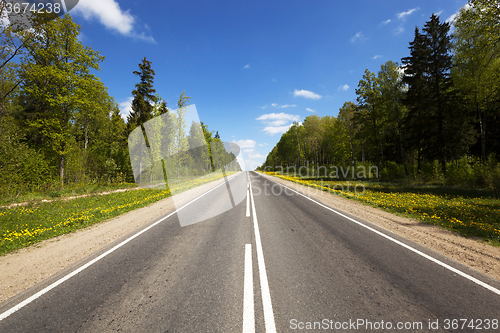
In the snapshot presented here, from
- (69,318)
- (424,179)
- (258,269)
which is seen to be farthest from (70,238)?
(424,179)

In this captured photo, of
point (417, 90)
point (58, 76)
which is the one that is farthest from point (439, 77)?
point (58, 76)

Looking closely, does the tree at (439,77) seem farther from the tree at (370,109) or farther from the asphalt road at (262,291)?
the asphalt road at (262,291)

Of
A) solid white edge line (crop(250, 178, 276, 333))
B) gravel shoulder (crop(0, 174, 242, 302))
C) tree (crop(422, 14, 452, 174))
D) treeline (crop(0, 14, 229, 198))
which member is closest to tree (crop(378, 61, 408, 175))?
tree (crop(422, 14, 452, 174))

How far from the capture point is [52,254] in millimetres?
5090

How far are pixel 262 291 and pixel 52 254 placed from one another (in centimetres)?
591

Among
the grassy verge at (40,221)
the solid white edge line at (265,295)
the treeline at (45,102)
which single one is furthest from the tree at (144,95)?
the solid white edge line at (265,295)

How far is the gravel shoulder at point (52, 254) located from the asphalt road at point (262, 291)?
1.51ft

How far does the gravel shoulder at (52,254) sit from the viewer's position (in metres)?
3.87

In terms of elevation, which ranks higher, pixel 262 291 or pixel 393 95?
pixel 393 95

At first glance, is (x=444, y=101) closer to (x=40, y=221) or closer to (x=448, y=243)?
(x=448, y=243)

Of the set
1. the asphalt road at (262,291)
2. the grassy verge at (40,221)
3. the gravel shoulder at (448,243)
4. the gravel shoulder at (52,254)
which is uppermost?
the grassy verge at (40,221)

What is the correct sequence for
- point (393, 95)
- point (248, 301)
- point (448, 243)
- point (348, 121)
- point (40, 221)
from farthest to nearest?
point (348, 121) < point (393, 95) < point (40, 221) < point (448, 243) < point (248, 301)

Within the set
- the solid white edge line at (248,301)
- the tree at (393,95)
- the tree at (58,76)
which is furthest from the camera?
the tree at (393,95)

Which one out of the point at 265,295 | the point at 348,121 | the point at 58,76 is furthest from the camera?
the point at 348,121
